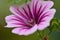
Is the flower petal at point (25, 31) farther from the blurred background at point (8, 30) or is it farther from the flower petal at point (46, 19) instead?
the blurred background at point (8, 30)

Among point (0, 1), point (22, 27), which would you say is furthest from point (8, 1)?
point (22, 27)

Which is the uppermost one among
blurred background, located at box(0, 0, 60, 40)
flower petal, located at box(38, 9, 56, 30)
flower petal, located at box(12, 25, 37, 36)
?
flower petal, located at box(38, 9, 56, 30)

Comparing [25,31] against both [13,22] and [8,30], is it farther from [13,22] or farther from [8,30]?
[8,30]

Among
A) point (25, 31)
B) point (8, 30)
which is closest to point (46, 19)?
point (25, 31)

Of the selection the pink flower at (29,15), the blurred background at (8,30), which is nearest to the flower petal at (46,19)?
the pink flower at (29,15)

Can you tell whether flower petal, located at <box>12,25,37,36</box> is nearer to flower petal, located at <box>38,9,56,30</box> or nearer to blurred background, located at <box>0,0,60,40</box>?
flower petal, located at <box>38,9,56,30</box>

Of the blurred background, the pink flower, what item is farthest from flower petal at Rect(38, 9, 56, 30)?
the blurred background

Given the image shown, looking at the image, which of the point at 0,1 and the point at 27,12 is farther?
the point at 0,1

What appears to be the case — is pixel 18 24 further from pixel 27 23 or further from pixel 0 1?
pixel 0 1
